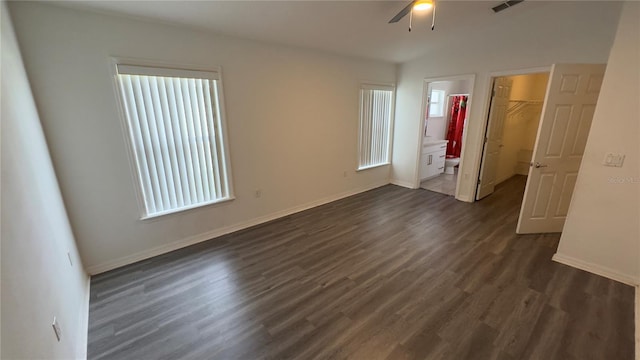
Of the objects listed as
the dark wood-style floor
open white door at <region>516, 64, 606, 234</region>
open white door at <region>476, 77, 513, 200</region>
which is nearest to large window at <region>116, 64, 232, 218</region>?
the dark wood-style floor

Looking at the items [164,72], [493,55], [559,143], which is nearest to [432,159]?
[493,55]

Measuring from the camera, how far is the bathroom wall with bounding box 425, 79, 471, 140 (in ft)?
20.8

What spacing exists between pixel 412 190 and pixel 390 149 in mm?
964

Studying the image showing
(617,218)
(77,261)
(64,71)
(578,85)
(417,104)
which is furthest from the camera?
(417,104)

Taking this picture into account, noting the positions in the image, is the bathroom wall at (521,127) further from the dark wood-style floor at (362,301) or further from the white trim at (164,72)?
the white trim at (164,72)

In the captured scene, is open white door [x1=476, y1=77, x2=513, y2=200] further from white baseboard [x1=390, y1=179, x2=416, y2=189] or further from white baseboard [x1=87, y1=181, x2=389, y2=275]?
white baseboard [x1=87, y1=181, x2=389, y2=275]

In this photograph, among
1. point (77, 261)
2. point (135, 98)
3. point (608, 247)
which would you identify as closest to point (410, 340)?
point (608, 247)

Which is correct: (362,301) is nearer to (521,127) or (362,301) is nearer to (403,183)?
(403,183)

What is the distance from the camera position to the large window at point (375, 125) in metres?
4.76

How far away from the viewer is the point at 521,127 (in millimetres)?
5680

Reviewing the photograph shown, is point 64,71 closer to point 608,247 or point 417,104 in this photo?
point 417,104

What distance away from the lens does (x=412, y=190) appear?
519 centimetres

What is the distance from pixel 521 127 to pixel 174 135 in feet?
21.8

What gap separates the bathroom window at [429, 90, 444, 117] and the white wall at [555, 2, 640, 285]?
13.7 feet
